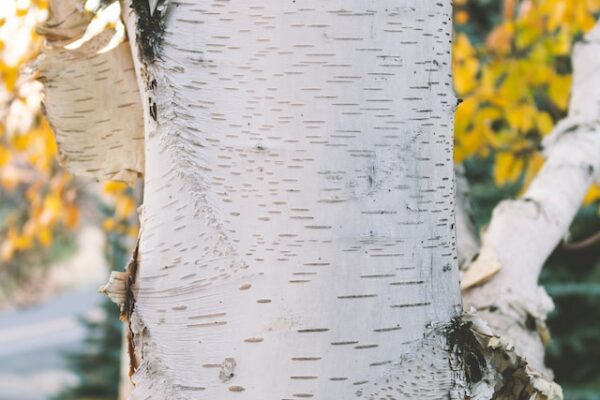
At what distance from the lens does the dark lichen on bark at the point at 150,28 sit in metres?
0.86

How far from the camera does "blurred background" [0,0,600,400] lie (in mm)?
2693

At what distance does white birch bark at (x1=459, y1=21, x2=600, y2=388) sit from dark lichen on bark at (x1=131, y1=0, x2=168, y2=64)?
0.73m

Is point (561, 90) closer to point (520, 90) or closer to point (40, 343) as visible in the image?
point (520, 90)

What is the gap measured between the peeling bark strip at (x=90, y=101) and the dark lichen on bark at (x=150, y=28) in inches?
8.4

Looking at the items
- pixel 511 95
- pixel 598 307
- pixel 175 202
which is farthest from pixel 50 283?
pixel 175 202

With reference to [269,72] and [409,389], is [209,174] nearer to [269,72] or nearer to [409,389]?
[269,72]

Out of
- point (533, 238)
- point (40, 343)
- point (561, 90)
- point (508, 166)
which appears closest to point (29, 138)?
point (508, 166)

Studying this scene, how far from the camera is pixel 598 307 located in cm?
490

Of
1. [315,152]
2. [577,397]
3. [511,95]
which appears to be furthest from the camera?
[577,397]

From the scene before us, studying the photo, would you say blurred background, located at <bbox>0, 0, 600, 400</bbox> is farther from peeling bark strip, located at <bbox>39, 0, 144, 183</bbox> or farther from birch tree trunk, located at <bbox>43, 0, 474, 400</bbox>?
birch tree trunk, located at <bbox>43, 0, 474, 400</bbox>

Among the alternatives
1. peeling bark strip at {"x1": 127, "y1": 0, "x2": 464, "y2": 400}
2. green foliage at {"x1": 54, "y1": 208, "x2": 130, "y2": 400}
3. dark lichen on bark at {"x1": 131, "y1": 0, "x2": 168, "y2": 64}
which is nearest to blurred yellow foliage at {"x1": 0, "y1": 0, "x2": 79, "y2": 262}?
dark lichen on bark at {"x1": 131, "y1": 0, "x2": 168, "y2": 64}

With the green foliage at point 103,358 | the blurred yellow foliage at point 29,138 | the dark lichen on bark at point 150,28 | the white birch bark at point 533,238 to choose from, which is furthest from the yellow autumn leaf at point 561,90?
the green foliage at point 103,358

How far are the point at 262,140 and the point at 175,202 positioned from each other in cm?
14

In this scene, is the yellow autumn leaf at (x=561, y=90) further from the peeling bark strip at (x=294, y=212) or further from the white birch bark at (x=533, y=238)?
the peeling bark strip at (x=294, y=212)
